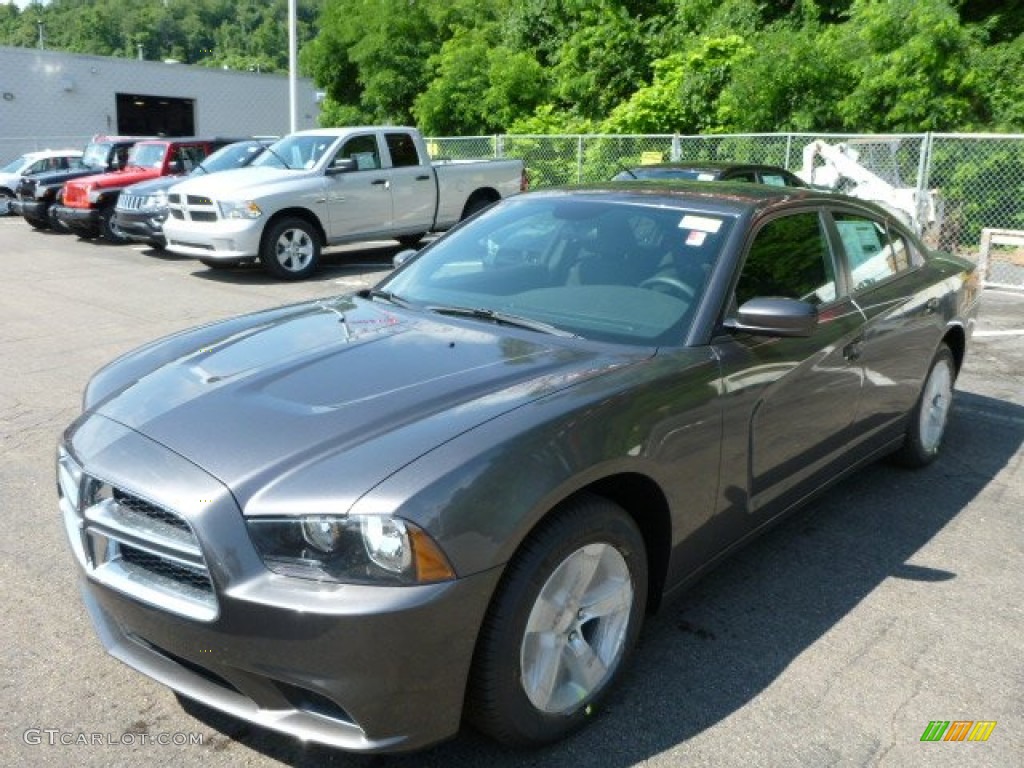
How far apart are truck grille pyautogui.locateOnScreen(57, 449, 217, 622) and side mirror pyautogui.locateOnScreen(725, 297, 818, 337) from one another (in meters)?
1.98

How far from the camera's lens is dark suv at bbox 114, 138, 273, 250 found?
13.2 m

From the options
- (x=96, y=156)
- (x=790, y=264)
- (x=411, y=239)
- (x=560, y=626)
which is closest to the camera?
(x=560, y=626)

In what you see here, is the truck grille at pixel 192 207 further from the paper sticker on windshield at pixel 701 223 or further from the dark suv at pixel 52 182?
the paper sticker on windshield at pixel 701 223

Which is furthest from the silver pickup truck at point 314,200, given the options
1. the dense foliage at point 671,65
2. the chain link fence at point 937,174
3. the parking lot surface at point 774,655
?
the dense foliage at point 671,65

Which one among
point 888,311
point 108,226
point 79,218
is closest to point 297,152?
point 108,226

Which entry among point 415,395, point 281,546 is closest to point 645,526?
point 415,395

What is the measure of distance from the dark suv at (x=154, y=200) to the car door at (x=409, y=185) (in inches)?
80.7

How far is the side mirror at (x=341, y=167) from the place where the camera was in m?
12.0

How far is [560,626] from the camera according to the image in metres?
2.60

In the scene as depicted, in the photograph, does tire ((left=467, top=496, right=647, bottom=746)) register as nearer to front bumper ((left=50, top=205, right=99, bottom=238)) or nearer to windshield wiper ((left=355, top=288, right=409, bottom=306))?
windshield wiper ((left=355, top=288, right=409, bottom=306))

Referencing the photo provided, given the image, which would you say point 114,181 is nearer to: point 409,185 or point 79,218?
point 79,218

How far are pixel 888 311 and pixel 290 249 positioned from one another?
887 centimetres

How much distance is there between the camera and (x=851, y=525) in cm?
432

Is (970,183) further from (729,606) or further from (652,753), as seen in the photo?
(652,753)
